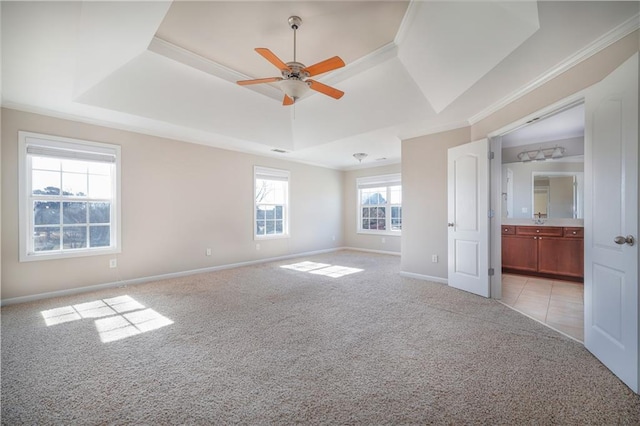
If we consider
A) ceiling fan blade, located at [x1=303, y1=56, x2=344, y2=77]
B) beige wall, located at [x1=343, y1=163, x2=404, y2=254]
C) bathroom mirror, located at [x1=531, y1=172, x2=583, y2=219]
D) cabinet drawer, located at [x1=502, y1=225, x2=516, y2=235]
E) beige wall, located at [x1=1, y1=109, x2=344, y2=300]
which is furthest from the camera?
beige wall, located at [x1=343, y1=163, x2=404, y2=254]

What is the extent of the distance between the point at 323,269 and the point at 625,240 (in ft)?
13.9

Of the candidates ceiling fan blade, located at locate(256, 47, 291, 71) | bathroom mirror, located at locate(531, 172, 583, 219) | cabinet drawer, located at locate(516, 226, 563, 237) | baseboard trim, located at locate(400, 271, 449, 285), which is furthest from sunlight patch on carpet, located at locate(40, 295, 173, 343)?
bathroom mirror, located at locate(531, 172, 583, 219)

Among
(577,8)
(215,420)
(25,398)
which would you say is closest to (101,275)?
(25,398)

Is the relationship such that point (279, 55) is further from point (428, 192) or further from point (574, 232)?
point (574, 232)

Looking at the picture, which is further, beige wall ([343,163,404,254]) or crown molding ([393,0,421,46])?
beige wall ([343,163,404,254])

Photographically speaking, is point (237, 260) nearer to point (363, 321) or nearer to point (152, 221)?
point (152, 221)

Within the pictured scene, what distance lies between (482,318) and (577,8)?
274cm

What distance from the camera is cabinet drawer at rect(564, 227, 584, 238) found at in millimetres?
4430

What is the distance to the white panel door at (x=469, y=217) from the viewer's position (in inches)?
143

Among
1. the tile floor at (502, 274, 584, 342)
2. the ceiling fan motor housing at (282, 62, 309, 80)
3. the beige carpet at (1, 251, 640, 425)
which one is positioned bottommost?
the tile floor at (502, 274, 584, 342)

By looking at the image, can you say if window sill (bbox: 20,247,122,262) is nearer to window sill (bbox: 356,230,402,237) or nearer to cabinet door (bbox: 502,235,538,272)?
window sill (bbox: 356,230,402,237)

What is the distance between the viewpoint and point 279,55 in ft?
9.95

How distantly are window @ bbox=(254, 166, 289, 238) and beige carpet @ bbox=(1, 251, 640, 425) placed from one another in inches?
116

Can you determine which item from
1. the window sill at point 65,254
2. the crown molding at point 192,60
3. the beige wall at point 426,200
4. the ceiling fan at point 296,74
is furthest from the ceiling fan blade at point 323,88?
the window sill at point 65,254
